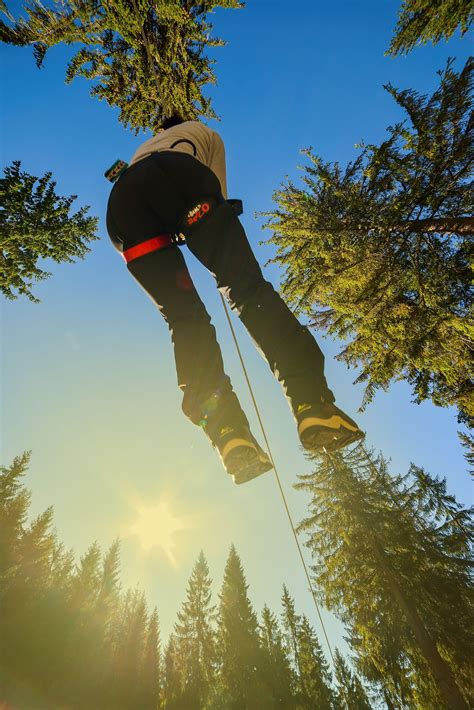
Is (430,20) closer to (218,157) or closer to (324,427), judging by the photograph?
(218,157)

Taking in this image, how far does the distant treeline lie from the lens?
49.6 ft

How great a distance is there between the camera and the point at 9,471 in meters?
28.8

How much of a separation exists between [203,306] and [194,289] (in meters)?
0.14

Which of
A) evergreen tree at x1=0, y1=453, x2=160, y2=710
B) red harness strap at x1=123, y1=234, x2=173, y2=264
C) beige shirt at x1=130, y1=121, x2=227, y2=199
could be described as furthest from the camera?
evergreen tree at x1=0, y1=453, x2=160, y2=710

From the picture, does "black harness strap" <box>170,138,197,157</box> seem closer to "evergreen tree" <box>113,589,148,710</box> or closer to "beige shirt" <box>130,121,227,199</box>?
"beige shirt" <box>130,121,227,199</box>

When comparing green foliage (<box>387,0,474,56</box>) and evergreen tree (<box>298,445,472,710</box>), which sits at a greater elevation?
green foliage (<box>387,0,474,56</box>)

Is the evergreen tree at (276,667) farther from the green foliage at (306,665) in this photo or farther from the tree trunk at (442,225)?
the tree trunk at (442,225)

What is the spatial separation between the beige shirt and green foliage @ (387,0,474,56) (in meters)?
3.83

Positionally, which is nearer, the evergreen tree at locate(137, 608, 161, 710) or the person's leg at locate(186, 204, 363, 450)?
the person's leg at locate(186, 204, 363, 450)

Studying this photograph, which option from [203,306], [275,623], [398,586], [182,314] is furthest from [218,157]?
[275,623]

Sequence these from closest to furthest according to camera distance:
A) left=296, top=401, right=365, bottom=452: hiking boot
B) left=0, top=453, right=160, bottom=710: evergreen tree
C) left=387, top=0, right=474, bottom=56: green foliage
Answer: left=296, top=401, right=365, bottom=452: hiking boot → left=387, top=0, right=474, bottom=56: green foliage → left=0, top=453, right=160, bottom=710: evergreen tree

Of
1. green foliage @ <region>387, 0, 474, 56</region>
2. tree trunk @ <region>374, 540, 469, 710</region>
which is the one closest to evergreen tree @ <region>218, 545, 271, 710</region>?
tree trunk @ <region>374, 540, 469, 710</region>

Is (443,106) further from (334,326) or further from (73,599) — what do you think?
(73,599)

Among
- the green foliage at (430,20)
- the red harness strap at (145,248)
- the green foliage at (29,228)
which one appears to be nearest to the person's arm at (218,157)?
the red harness strap at (145,248)
